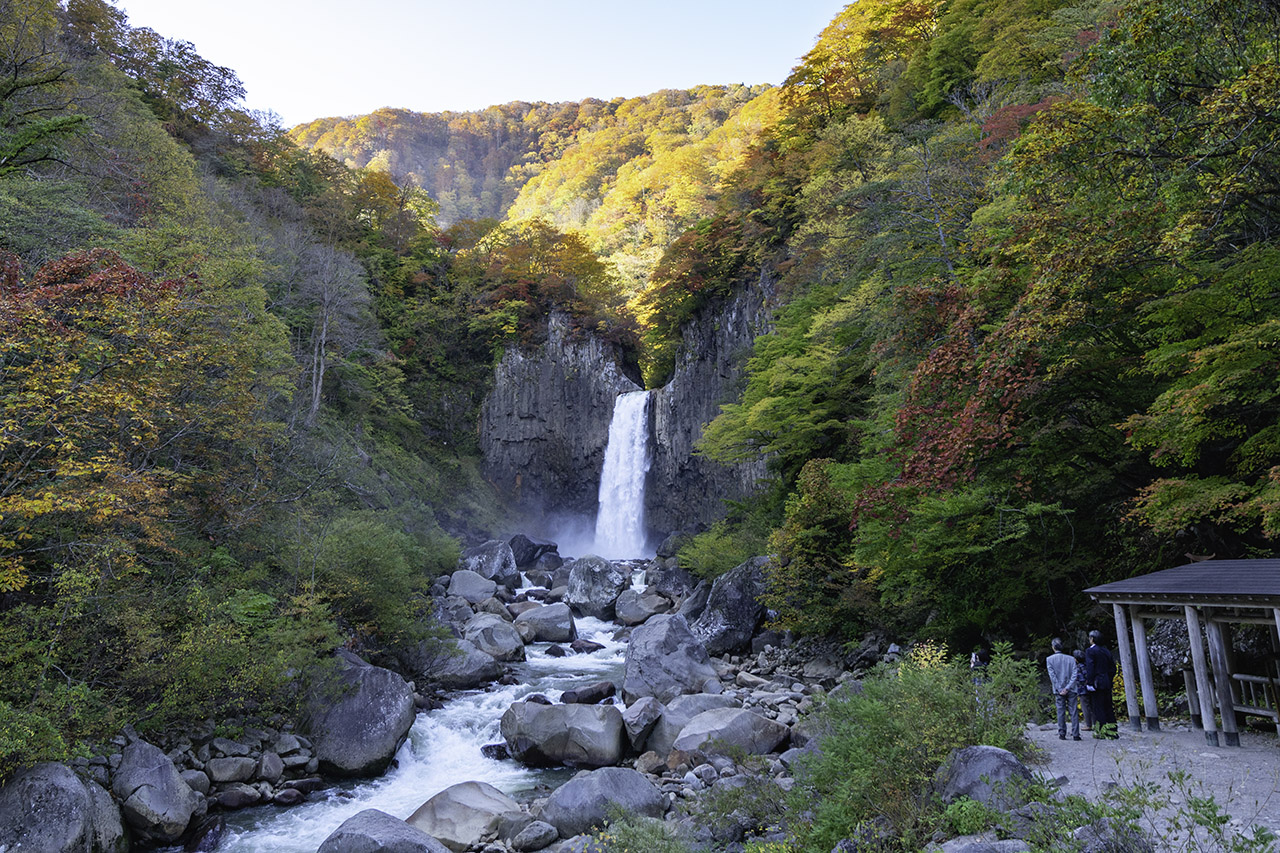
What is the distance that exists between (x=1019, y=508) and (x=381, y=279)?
1448 inches

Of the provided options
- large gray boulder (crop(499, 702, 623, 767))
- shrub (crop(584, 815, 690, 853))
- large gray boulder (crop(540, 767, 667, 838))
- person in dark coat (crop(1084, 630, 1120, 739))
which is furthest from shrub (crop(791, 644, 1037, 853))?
large gray boulder (crop(499, 702, 623, 767))

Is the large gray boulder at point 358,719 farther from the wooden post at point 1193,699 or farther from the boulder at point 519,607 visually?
the wooden post at point 1193,699

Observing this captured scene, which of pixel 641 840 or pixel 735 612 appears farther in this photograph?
pixel 735 612

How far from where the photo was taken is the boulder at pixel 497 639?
58.3 feet

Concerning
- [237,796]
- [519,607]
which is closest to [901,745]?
[237,796]

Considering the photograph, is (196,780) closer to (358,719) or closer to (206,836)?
(206,836)

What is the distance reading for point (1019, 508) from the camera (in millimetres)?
10953

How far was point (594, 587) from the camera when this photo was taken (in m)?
24.9

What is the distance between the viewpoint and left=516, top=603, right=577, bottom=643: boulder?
20.7m

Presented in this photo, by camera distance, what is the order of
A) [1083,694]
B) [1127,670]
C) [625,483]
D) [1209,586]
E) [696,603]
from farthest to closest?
1. [625,483]
2. [696,603]
3. [1127,670]
4. [1083,694]
5. [1209,586]

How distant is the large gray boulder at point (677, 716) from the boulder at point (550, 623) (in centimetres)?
858

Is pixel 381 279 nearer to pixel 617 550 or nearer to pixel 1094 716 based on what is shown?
pixel 617 550

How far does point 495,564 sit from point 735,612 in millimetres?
13329

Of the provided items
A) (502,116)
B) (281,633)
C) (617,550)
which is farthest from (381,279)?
(502,116)
